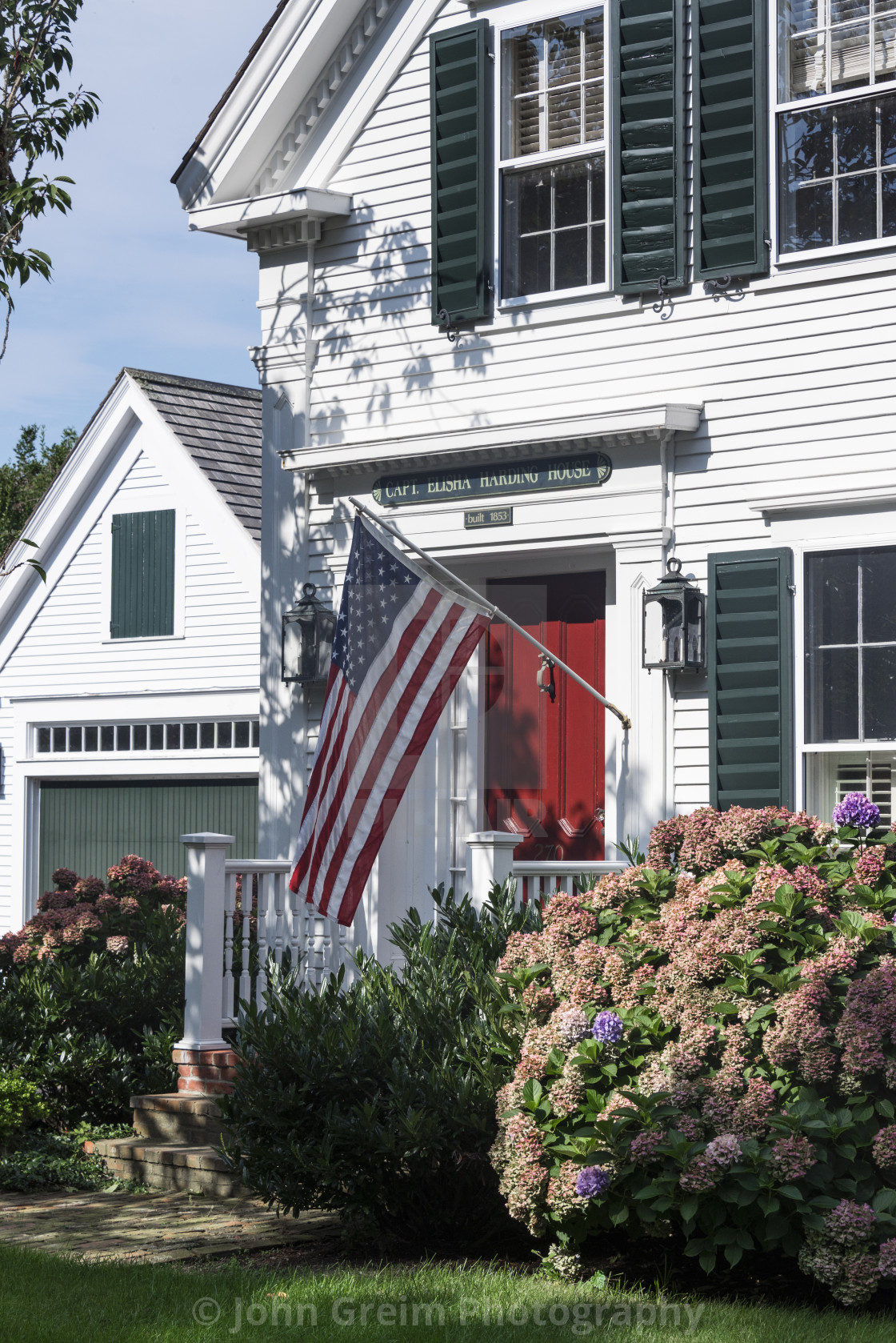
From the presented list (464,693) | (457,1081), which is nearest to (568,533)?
(464,693)

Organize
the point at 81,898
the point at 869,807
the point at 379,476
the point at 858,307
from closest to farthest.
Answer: the point at 869,807 < the point at 858,307 < the point at 379,476 < the point at 81,898

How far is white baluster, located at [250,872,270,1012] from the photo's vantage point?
30.7 feet

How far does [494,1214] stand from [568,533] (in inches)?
160

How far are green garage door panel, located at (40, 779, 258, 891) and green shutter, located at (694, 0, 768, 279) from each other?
9009 mm

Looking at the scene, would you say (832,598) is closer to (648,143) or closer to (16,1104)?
(648,143)

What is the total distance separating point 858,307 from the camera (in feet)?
28.5

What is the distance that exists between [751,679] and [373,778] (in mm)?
2143

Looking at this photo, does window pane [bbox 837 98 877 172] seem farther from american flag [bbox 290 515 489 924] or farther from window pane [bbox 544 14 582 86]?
american flag [bbox 290 515 489 924]

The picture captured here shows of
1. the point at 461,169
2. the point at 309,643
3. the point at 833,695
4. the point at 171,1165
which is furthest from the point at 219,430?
the point at 171,1165

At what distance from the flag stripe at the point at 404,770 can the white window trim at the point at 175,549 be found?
9.99m

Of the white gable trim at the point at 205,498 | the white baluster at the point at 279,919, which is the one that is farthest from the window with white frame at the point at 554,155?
the white gable trim at the point at 205,498

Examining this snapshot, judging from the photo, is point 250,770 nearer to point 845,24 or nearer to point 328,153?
point 328,153

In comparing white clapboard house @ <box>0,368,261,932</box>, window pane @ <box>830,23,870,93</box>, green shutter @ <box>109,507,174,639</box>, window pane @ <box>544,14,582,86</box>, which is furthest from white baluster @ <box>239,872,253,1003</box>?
green shutter @ <box>109,507,174,639</box>

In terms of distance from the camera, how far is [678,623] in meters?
9.06
